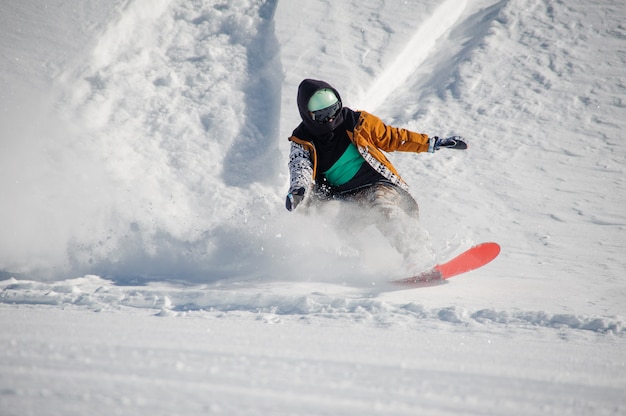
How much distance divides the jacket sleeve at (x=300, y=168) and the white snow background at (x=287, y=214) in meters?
0.55

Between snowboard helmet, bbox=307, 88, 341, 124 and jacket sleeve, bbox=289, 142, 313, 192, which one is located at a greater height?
snowboard helmet, bbox=307, 88, 341, 124

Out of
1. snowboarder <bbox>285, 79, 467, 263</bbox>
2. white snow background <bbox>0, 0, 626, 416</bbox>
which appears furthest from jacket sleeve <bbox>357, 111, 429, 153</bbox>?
white snow background <bbox>0, 0, 626, 416</bbox>

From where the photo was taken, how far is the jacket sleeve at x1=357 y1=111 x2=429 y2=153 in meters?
3.99

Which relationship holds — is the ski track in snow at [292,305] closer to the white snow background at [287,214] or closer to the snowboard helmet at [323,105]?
the white snow background at [287,214]

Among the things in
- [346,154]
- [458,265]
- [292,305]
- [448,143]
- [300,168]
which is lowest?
[292,305]

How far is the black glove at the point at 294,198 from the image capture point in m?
3.53

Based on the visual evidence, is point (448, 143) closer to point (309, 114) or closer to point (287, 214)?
point (309, 114)

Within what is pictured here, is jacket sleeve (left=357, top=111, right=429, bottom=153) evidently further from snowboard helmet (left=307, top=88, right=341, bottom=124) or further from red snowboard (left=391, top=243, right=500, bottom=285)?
red snowboard (left=391, top=243, right=500, bottom=285)

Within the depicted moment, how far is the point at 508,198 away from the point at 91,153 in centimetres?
439

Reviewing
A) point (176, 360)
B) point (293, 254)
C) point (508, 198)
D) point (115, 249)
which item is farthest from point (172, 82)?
point (176, 360)

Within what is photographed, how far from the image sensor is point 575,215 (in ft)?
15.3

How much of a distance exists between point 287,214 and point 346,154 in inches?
33.8

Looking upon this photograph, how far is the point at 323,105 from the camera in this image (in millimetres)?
3746

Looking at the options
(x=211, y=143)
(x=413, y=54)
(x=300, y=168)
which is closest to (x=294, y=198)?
(x=300, y=168)
